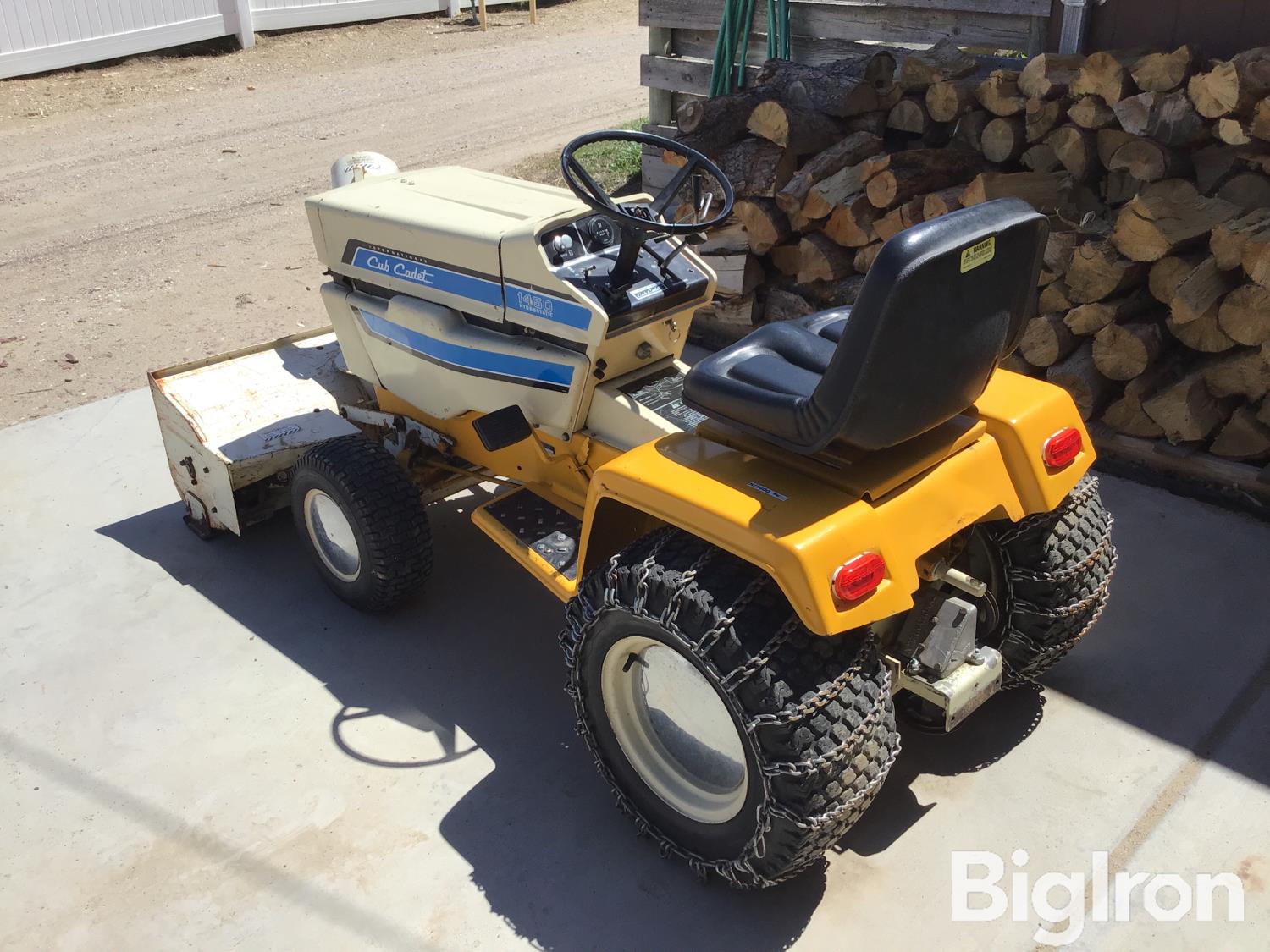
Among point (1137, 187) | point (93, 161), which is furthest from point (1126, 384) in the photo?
point (93, 161)

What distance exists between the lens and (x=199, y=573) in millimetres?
3904

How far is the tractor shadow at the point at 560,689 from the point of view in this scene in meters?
2.64

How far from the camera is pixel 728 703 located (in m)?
2.38

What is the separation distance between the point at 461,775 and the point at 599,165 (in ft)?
19.8

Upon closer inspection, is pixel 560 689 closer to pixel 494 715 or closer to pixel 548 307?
pixel 494 715

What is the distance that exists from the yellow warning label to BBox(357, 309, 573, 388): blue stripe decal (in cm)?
123

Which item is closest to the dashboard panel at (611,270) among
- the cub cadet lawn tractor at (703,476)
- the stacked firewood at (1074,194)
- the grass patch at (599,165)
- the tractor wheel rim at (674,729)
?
the cub cadet lawn tractor at (703,476)

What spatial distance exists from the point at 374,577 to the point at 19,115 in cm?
A: 890

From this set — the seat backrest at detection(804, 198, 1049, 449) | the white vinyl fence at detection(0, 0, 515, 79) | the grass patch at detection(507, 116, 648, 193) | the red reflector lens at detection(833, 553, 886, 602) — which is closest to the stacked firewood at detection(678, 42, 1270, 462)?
the seat backrest at detection(804, 198, 1049, 449)

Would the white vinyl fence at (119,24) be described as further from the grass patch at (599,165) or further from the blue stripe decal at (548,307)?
the blue stripe decal at (548,307)

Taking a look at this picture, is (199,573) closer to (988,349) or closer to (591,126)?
(988,349)

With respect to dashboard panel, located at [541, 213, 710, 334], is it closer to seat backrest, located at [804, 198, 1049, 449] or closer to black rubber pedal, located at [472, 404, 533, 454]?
black rubber pedal, located at [472, 404, 533, 454]

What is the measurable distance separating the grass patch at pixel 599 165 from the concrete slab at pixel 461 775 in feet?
15.0

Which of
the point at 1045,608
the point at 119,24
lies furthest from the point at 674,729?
the point at 119,24
